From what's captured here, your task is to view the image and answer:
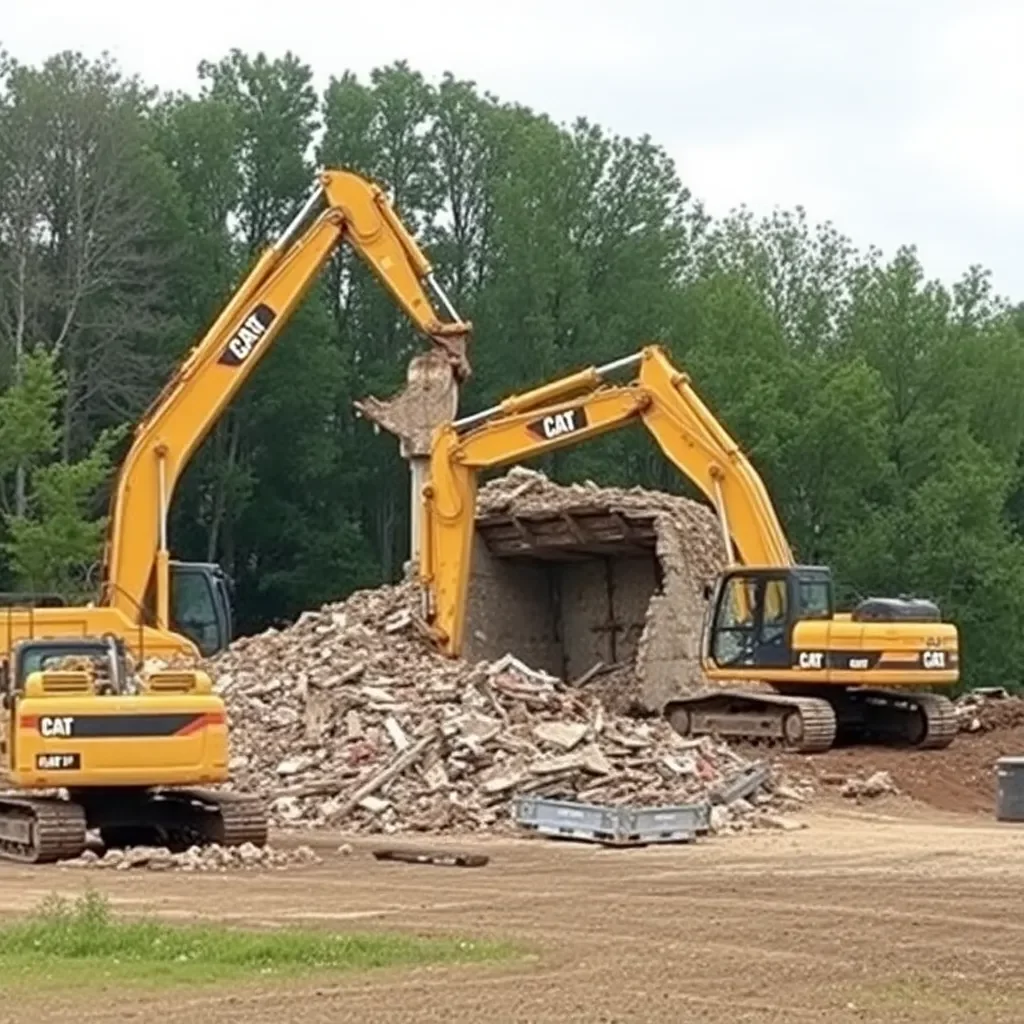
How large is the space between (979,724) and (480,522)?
821cm

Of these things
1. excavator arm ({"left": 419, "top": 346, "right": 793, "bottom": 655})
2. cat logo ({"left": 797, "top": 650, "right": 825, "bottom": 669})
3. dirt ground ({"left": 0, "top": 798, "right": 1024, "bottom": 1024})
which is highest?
excavator arm ({"left": 419, "top": 346, "right": 793, "bottom": 655})

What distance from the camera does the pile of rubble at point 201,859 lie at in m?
21.0

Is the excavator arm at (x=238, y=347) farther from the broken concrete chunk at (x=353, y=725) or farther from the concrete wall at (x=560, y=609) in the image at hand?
the concrete wall at (x=560, y=609)

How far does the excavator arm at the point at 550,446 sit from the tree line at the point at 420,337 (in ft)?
83.6

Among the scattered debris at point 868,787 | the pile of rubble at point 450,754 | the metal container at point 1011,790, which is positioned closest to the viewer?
the pile of rubble at point 450,754

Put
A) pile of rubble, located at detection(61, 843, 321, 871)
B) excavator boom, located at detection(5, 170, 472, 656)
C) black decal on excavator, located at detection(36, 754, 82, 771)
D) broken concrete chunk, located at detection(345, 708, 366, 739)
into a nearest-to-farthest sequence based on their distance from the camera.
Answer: pile of rubble, located at detection(61, 843, 321, 871) < black decal on excavator, located at detection(36, 754, 82, 771) < broken concrete chunk, located at detection(345, 708, 366, 739) < excavator boom, located at detection(5, 170, 472, 656)

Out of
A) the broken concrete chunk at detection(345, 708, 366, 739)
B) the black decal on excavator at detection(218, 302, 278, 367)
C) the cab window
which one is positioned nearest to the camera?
the broken concrete chunk at detection(345, 708, 366, 739)

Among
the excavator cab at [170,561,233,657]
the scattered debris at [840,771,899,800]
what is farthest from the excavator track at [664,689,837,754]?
the excavator cab at [170,561,233,657]

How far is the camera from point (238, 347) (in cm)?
3388

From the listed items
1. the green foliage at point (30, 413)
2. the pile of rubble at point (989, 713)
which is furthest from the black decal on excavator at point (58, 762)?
the green foliage at point (30, 413)

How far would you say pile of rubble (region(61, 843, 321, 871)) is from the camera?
2095cm

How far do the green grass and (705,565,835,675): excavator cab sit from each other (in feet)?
58.3

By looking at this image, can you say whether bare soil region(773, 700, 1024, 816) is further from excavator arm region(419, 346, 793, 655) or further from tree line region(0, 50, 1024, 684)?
tree line region(0, 50, 1024, 684)

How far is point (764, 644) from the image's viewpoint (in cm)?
3353
